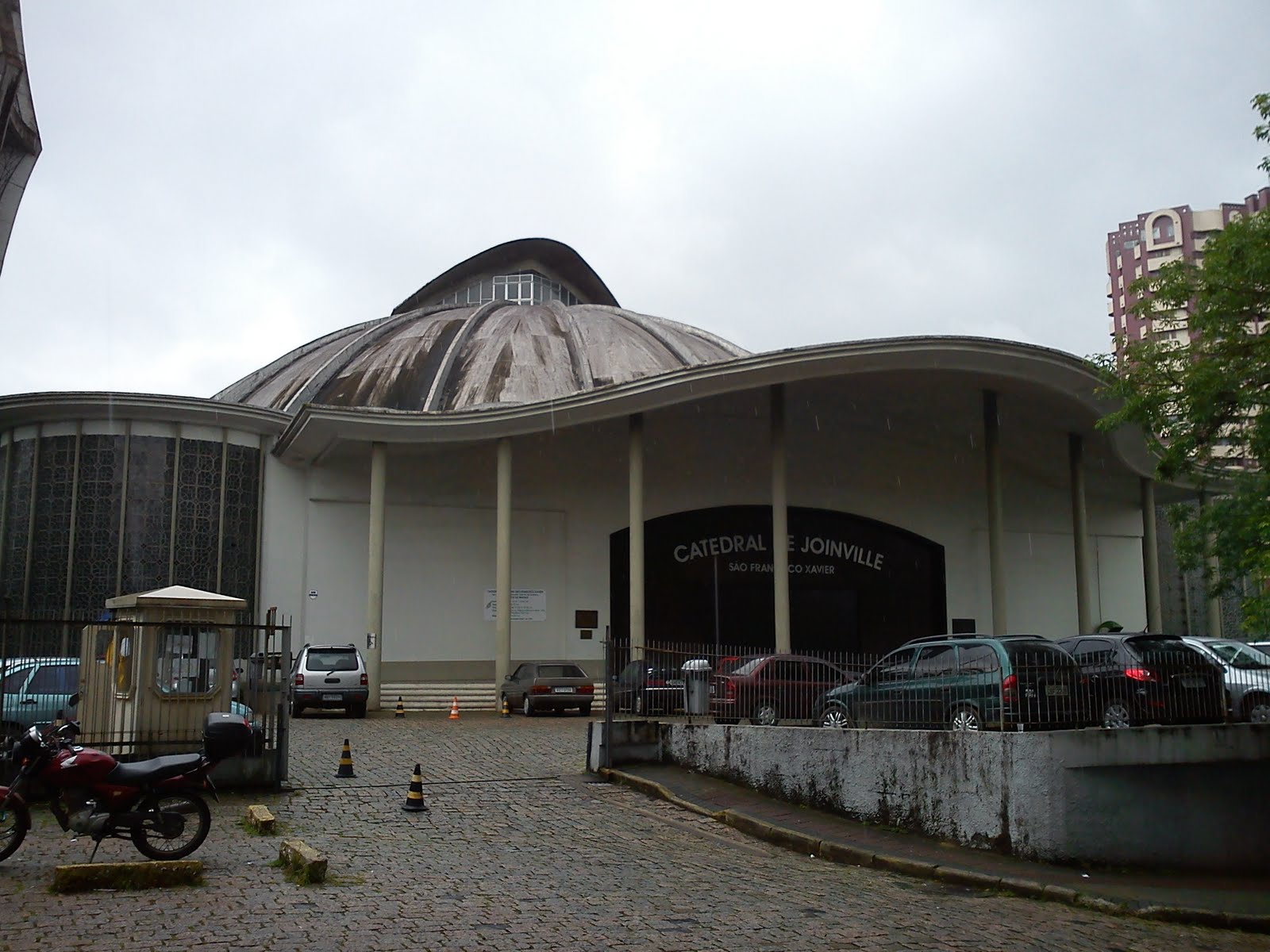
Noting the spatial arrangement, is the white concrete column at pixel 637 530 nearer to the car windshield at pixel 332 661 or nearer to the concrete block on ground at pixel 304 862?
the car windshield at pixel 332 661

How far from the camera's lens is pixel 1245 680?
1532 cm

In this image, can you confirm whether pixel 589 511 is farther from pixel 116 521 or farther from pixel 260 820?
pixel 260 820

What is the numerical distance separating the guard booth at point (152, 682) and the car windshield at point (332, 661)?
11.0 meters

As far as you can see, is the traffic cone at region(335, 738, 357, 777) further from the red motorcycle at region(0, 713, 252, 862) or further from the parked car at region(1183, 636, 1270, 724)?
the parked car at region(1183, 636, 1270, 724)

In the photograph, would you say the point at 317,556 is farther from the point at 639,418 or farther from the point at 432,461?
the point at 639,418

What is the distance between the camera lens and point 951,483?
38.8 meters

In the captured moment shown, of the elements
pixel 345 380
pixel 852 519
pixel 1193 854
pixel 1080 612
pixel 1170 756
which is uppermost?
pixel 345 380

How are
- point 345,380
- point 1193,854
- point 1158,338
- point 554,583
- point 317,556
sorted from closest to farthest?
1. point 1193,854
2. point 1158,338
3. point 317,556
4. point 554,583
5. point 345,380

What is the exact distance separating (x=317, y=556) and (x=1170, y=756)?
23703 mm

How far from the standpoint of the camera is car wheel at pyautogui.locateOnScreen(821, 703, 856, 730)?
14.9 m

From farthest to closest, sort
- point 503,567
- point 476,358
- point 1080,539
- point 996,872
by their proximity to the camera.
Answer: point 476,358
point 1080,539
point 503,567
point 996,872

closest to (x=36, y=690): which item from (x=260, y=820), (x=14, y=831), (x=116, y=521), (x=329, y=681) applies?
(x=260, y=820)

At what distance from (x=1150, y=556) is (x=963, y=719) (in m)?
27.6

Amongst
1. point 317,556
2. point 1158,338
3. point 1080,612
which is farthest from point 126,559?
point 1080,612
